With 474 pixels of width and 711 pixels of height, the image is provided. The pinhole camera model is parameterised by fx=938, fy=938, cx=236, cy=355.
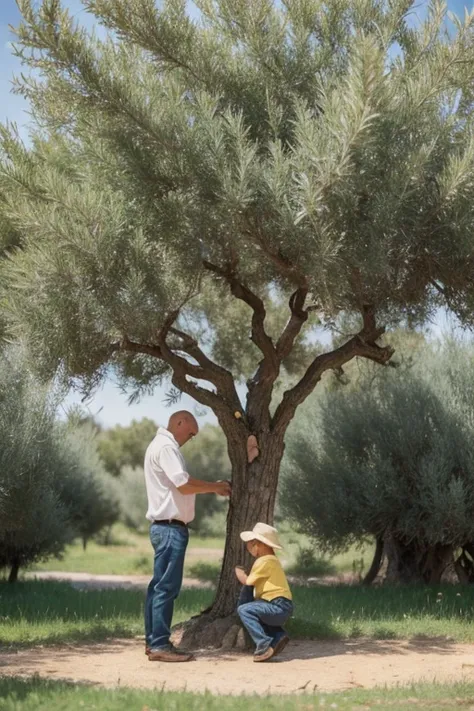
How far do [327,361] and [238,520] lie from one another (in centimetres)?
199

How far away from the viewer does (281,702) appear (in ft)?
20.1

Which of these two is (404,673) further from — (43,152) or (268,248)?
(43,152)

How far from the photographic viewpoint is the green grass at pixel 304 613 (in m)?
10.5

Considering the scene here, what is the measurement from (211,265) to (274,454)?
215cm

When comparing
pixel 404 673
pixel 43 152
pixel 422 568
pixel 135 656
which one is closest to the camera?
pixel 404 673

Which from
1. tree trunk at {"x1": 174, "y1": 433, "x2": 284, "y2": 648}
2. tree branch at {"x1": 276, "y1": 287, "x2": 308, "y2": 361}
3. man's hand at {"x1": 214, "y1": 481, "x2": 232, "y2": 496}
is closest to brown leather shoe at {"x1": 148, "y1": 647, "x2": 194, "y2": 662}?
tree trunk at {"x1": 174, "y1": 433, "x2": 284, "y2": 648}

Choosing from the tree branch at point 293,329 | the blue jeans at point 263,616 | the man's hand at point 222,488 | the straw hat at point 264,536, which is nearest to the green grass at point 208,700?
the blue jeans at point 263,616

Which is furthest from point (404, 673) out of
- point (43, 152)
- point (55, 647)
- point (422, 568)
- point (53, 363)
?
point (422, 568)

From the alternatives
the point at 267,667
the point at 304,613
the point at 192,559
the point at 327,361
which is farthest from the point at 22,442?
the point at 192,559

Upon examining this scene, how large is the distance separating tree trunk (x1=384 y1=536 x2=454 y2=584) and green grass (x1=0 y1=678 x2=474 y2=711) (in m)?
9.30

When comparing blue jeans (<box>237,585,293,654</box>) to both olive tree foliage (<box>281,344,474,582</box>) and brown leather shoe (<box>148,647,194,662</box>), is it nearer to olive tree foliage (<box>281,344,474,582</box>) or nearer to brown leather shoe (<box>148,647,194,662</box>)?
brown leather shoe (<box>148,647,194,662</box>)

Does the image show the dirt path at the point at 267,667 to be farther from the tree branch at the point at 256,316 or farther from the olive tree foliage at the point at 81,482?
the olive tree foliage at the point at 81,482

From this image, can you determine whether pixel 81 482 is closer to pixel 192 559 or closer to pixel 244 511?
pixel 192 559

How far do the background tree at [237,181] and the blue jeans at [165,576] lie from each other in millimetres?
1351
